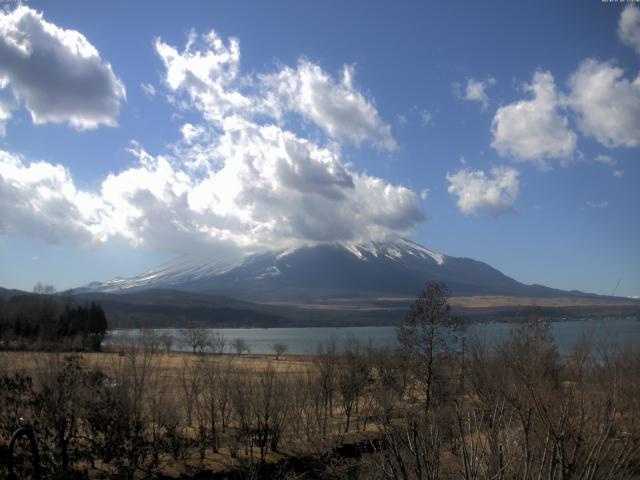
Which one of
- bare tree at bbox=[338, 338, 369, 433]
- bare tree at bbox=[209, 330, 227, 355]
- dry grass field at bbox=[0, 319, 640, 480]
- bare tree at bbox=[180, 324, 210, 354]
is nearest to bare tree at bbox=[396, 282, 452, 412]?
dry grass field at bbox=[0, 319, 640, 480]

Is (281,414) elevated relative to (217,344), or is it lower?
elevated

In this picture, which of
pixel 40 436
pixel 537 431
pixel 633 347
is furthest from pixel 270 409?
pixel 537 431

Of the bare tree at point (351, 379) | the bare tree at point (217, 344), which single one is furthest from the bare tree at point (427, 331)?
the bare tree at point (217, 344)

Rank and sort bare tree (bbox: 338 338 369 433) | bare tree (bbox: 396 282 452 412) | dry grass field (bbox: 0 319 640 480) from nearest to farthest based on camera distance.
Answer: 1. dry grass field (bbox: 0 319 640 480)
2. bare tree (bbox: 396 282 452 412)
3. bare tree (bbox: 338 338 369 433)

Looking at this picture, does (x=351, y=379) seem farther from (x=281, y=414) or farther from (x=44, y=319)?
(x=44, y=319)

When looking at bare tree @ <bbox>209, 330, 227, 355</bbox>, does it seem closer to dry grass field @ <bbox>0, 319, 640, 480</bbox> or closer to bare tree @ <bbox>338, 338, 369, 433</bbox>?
bare tree @ <bbox>338, 338, 369, 433</bbox>

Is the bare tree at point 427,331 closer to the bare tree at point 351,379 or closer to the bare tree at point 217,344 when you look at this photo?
the bare tree at point 351,379

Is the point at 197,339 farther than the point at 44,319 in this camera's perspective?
Yes

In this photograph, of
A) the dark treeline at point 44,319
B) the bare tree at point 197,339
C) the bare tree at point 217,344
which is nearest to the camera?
the dark treeline at point 44,319

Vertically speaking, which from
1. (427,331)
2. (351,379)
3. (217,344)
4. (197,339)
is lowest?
(197,339)

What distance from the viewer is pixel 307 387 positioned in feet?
93.6

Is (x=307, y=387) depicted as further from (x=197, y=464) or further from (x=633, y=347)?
(x=633, y=347)

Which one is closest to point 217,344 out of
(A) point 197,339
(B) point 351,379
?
(A) point 197,339

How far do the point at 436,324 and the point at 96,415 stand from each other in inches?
771
